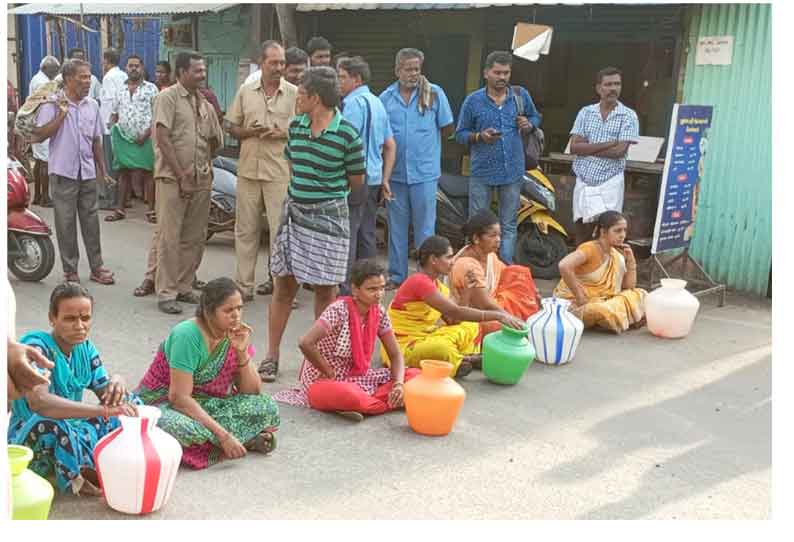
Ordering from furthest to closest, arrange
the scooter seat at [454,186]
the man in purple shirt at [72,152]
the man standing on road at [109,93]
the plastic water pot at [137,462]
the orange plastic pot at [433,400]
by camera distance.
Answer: the man standing on road at [109,93] → the scooter seat at [454,186] → the man in purple shirt at [72,152] → the orange plastic pot at [433,400] → the plastic water pot at [137,462]

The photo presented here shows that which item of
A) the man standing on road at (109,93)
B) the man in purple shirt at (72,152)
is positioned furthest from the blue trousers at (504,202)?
the man standing on road at (109,93)

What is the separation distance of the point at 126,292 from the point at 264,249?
206cm

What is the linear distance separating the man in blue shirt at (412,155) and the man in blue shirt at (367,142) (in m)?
0.26

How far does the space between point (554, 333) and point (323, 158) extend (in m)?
1.72

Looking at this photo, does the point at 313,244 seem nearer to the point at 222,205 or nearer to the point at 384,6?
the point at 222,205

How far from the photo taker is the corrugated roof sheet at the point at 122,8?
9.59m

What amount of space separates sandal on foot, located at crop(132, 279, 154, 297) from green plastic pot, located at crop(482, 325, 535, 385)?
286 centimetres

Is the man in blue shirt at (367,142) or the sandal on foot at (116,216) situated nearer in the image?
the man in blue shirt at (367,142)

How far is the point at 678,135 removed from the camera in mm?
6941

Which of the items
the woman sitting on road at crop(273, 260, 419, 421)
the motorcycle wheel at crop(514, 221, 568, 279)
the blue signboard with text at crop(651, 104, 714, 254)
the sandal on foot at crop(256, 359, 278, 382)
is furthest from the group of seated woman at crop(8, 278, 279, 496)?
the motorcycle wheel at crop(514, 221, 568, 279)

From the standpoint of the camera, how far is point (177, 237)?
6.49 metres

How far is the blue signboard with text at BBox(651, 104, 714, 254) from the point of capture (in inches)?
274

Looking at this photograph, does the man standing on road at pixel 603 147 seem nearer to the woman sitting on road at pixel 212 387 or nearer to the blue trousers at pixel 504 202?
the blue trousers at pixel 504 202

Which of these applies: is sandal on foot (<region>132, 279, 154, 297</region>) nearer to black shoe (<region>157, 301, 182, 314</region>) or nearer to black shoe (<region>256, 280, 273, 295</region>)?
black shoe (<region>157, 301, 182, 314</region>)
